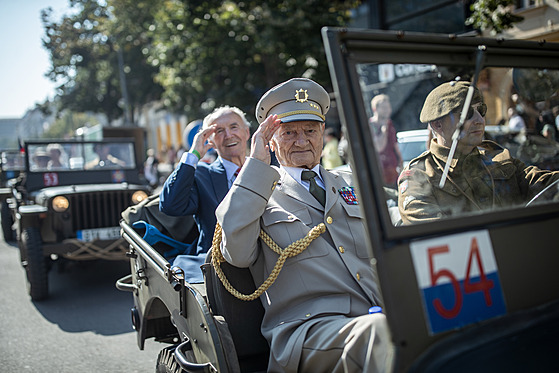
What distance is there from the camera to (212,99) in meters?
13.9

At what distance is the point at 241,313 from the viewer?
2.28 meters

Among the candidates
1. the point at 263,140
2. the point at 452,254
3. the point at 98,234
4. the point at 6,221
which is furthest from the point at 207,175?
the point at 6,221

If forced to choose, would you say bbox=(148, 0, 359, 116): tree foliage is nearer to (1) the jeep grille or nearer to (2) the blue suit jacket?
(1) the jeep grille

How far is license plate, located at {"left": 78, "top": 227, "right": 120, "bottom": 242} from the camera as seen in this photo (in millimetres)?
6344

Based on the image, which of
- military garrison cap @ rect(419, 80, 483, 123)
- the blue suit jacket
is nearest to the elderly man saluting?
military garrison cap @ rect(419, 80, 483, 123)

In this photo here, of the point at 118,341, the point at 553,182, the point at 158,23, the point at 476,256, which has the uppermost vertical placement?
the point at 158,23

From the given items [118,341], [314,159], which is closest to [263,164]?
[314,159]

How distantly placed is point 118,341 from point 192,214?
1847 mm

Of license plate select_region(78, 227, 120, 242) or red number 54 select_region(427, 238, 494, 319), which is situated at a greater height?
license plate select_region(78, 227, 120, 242)

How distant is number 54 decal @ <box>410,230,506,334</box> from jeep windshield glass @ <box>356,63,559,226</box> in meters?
0.15

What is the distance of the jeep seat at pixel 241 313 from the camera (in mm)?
2248

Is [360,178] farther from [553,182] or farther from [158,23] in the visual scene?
[158,23]

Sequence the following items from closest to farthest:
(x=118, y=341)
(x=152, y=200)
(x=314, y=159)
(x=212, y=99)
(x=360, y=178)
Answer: (x=360, y=178)
(x=314, y=159)
(x=152, y=200)
(x=118, y=341)
(x=212, y=99)

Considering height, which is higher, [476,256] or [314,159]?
[314,159]
